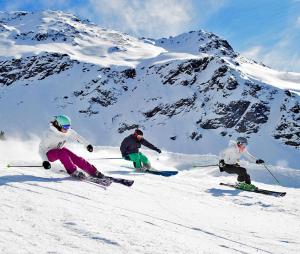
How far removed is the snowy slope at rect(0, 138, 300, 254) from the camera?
4.27 m

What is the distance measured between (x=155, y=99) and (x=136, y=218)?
79.9m

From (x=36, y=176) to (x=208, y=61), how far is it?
280ft

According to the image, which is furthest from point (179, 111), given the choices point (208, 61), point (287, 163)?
point (287, 163)

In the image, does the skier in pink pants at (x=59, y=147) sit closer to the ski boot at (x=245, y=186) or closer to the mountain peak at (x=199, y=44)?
the ski boot at (x=245, y=186)

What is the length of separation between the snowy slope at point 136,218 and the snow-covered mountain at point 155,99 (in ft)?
203

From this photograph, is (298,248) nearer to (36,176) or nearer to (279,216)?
(279,216)

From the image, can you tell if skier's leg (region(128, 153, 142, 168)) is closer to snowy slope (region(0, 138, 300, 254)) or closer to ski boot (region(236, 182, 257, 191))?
snowy slope (region(0, 138, 300, 254))

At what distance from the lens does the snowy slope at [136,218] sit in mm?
4273

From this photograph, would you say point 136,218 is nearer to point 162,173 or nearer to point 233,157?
point 162,173

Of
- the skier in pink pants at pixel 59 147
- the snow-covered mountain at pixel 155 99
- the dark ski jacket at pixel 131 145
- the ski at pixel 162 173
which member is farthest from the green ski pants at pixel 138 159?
the snow-covered mountain at pixel 155 99

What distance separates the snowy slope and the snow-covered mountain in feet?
203

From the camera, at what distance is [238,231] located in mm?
5895

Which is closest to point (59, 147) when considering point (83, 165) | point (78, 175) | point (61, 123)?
point (61, 123)

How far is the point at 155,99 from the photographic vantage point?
279ft
